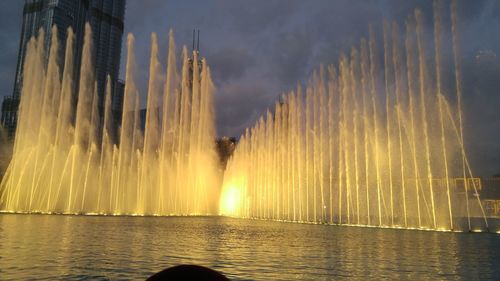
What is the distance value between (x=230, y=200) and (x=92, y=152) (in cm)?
2208

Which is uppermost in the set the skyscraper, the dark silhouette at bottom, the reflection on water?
the skyscraper

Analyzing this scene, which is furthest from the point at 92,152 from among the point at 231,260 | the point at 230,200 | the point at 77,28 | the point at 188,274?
the point at 77,28

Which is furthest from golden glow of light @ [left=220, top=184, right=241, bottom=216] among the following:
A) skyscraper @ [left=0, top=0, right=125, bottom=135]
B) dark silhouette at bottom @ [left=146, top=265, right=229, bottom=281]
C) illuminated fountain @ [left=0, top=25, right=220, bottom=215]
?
skyscraper @ [left=0, top=0, right=125, bottom=135]

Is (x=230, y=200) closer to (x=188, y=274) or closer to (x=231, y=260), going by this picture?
(x=231, y=260)

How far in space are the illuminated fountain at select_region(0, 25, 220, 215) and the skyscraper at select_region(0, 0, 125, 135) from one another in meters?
58.1

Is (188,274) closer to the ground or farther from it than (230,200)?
closer to the ground

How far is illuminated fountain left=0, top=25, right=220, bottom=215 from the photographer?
36.2 m

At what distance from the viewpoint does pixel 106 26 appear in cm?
17262

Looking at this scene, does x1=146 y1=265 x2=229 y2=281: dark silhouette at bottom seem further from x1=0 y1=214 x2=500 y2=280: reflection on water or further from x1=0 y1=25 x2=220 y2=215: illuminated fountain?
x1=0 y1=25 x2=220 y2=215: illuminated fountain

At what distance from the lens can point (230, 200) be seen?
55.1 meters

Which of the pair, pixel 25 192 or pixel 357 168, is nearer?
pixel 357 168

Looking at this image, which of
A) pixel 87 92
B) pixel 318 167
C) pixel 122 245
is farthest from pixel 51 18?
pixel 122 245

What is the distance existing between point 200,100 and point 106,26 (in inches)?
5669

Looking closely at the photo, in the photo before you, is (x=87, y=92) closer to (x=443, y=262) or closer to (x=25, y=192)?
(x=25, y=192)
